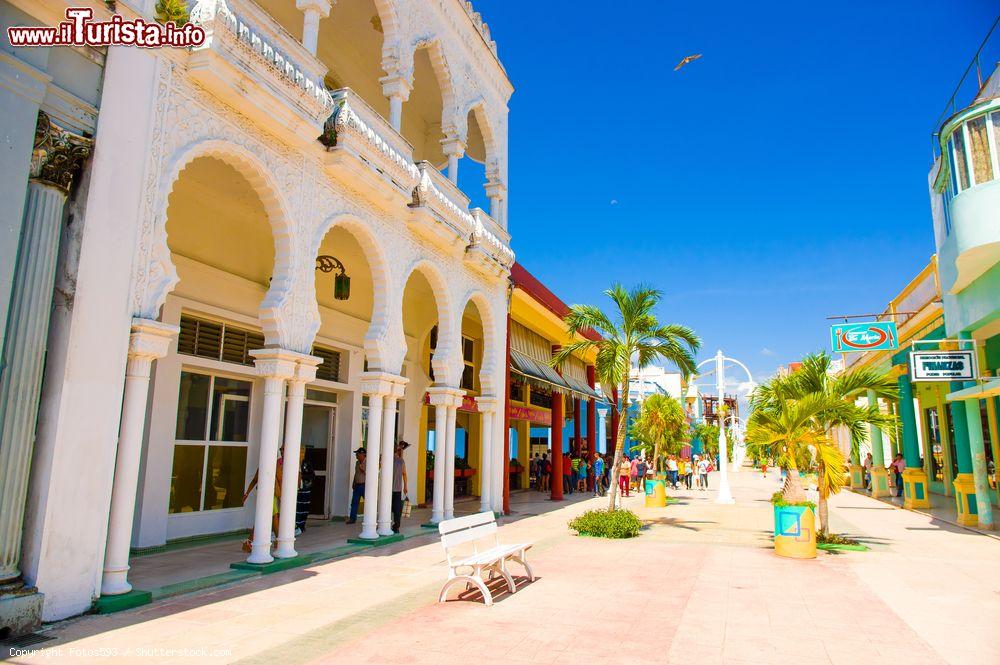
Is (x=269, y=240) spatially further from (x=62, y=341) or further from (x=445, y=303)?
(x=62, y=341)

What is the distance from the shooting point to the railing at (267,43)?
743cm

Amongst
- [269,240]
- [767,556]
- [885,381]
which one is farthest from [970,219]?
[269,240]

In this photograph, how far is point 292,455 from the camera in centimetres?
Result: 938

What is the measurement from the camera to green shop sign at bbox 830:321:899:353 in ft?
65.6

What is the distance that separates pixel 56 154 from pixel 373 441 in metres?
6.83

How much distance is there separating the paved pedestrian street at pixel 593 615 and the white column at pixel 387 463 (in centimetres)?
70

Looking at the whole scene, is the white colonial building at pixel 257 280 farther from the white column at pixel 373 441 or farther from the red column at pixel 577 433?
the red column at pixel 577 433

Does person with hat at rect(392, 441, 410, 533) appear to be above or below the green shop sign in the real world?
below

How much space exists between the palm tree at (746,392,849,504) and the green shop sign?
8.55m

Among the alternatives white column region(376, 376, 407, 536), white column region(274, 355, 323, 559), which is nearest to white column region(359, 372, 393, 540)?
white column region(376, 376, 407, 536)

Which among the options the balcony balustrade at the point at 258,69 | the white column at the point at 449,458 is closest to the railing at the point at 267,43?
the balcony balustrade at the point at 258,69

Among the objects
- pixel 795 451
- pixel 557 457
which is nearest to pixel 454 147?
pixel 795 451

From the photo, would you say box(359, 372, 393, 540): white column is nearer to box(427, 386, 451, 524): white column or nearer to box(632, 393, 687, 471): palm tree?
box(427, 386, 451, 524): white column

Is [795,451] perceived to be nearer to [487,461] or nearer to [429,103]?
[487,461]
